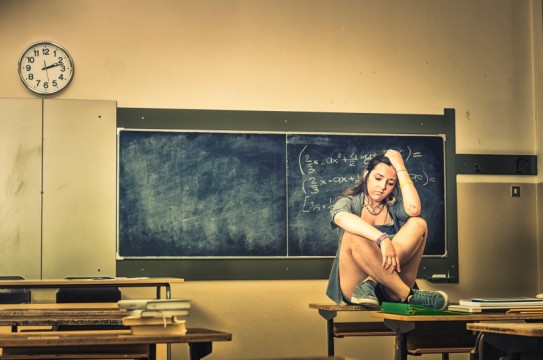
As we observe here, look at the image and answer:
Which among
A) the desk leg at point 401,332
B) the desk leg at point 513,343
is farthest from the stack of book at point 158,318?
the desk leg at point 401,332

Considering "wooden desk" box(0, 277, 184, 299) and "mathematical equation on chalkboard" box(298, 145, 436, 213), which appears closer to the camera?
"wooden desk" box(0, 277, 184, 299)

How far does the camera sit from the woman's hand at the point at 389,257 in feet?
22.0

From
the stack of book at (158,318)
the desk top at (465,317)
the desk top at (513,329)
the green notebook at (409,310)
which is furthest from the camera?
the green notebook at (409,310)

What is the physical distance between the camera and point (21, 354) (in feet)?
11.7

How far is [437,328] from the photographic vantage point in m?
4.75

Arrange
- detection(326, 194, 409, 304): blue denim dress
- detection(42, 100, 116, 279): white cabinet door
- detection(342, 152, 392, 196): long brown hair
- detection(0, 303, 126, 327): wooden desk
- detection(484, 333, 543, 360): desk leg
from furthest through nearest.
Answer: detection(342, 152, 392, 196): long brown hair
detection(326, 194, 409, 304): blue denim dress
detection(42, 100, 116, 279): white cabinet door
detection(0, 303, 126, 327): wooden desk
detection(484, 333, 543, 360): desk leg

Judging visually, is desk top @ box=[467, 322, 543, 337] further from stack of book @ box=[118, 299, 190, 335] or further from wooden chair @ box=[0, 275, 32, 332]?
wooden chair @ box=[0, 275, 32, 332]

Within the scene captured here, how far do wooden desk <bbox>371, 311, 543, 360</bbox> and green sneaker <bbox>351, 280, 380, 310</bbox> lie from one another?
128 cm

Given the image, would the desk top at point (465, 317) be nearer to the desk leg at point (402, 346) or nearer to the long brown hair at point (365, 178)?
the desk leg at point (402, 346)

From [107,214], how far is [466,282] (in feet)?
9.37

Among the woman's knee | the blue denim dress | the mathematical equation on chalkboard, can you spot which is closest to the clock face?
the mathematical equation on chalkboard

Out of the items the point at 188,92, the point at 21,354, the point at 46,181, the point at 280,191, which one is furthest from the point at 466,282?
the point at 21,354

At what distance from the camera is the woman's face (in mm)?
6895

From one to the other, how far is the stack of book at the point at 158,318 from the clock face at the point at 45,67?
3909 millimetres
